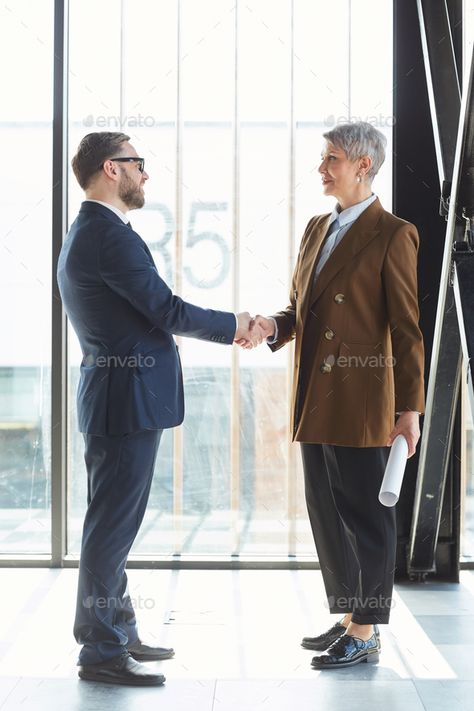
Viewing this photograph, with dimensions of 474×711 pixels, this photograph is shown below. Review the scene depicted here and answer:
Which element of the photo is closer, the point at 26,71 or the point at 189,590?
the point at 189,590

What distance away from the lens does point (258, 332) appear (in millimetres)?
2658

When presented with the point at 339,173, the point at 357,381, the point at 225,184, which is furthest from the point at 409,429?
the point at 225,184

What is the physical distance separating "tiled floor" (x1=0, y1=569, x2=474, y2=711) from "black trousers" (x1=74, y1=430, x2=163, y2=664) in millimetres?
128

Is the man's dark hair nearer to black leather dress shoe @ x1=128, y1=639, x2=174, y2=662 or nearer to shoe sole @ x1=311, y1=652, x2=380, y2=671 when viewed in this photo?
black leather dress shoe @ x1=128, y1=639, x2=174, y2=662

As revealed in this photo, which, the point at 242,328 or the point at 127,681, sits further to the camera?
the point at 242,328

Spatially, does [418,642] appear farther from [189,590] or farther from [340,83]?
[340,83]

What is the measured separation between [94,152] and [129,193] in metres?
0.15

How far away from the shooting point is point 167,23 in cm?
331

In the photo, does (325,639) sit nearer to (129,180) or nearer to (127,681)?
(127,681)

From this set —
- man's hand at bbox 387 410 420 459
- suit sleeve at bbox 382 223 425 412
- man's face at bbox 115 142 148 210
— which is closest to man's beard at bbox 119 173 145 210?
man's face at bbox 115 142 148 210

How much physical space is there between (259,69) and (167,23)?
40 cm

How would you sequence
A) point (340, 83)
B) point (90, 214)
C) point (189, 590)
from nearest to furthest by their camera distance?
point (90, 214)
point (189, 590)
point (340, 83)

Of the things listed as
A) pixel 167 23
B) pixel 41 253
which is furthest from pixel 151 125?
pixel 41 253

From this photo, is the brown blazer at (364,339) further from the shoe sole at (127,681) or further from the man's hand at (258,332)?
the shoe sole at (127,681)
